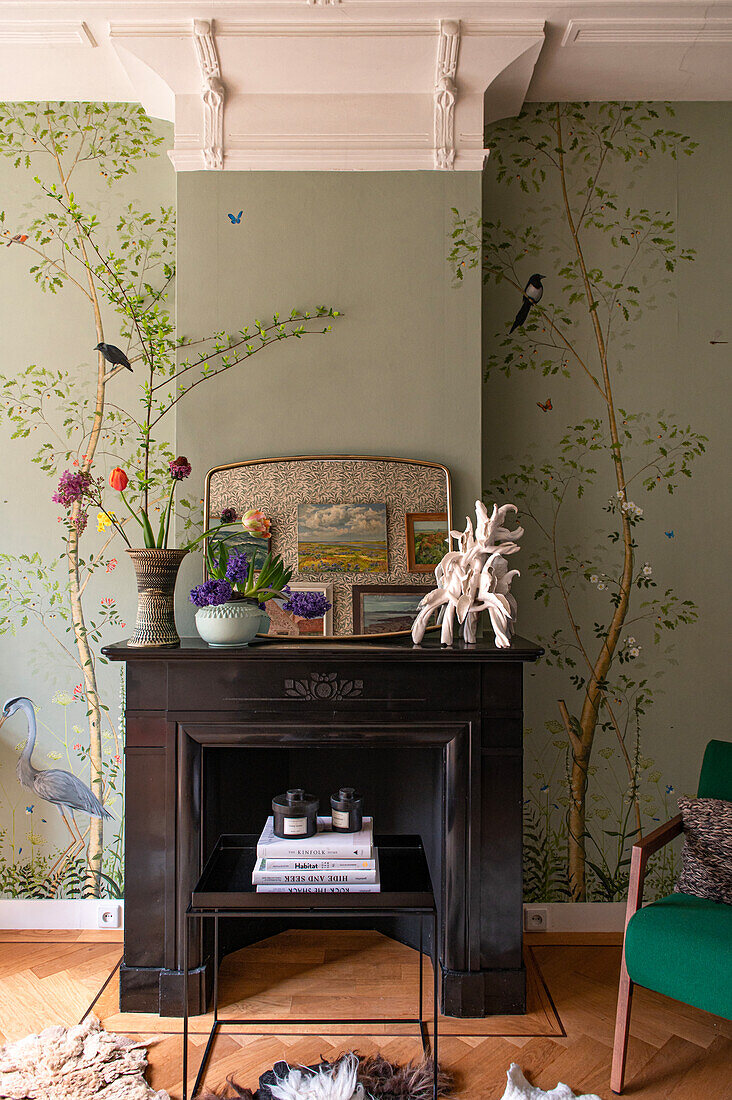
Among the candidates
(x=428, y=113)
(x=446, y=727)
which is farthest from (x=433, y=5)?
(x=446, y=727)

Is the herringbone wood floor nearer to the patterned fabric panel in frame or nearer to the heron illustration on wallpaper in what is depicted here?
the heron illustration on wallpaper

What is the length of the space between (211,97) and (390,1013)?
9.57ft

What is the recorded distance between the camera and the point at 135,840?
215cm

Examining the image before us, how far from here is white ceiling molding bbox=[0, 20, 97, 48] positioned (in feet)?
7.68

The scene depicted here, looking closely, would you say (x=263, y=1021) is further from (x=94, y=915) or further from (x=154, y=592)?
(x=154, y=592)

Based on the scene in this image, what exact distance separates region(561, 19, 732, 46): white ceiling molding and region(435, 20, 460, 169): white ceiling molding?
37 centimetres

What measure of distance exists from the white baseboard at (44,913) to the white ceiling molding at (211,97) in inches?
103

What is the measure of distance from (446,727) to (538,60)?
2.23m

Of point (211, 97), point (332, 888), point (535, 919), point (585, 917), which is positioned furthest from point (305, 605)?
point (211, 97)

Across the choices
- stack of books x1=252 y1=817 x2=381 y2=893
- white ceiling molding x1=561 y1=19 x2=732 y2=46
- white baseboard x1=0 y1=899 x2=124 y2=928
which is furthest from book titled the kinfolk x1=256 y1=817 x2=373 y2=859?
white ceiling molding x1=561 y1=19 x2=732 y2=46

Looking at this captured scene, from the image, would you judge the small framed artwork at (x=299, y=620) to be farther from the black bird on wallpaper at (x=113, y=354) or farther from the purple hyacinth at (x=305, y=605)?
the black bird on wallpaper at (x=113, y=354)

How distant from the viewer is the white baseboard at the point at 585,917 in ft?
8.52

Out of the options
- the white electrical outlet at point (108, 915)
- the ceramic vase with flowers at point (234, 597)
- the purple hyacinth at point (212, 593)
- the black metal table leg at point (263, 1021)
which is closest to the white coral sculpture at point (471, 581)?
the ceramic vase with flowers at point (234, 597)

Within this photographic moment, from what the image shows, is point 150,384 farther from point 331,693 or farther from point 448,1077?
point 448,1077
